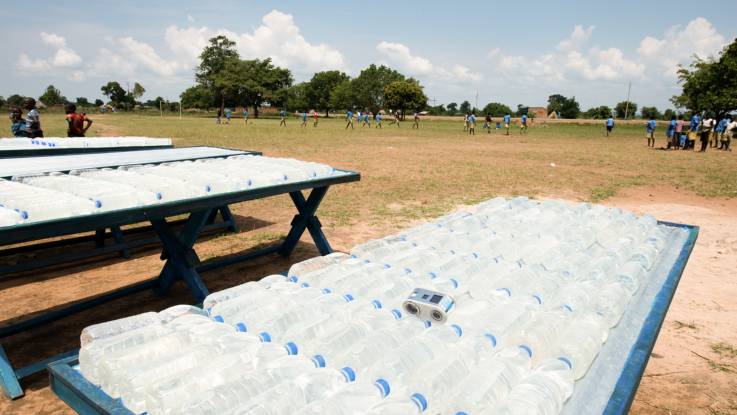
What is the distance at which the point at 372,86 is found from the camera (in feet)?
297

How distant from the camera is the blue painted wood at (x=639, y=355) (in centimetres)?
162

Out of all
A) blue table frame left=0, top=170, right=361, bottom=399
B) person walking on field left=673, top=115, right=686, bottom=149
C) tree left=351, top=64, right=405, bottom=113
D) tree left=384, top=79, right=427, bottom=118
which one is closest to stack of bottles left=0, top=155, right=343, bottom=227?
blue table frame left=0, top=170, right=361, bottom=399

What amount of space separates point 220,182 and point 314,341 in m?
2.26

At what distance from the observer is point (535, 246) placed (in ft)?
10.3

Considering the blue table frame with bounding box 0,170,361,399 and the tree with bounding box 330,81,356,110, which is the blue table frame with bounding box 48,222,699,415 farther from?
the tree with bounding box 330,81,356,110

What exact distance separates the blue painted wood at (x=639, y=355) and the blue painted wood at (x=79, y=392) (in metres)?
1.62

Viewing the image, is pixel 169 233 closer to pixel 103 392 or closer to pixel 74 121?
pixel 103 392

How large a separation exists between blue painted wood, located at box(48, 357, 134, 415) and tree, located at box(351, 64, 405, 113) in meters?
90.5

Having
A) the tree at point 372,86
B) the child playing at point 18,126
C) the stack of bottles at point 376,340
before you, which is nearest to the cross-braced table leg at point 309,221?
the stack of bottles at point 376,340

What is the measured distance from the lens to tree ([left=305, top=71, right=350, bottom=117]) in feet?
323

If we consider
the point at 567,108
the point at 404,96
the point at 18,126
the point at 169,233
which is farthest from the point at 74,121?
the point at 567,108

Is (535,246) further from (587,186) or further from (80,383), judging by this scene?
(587,186)

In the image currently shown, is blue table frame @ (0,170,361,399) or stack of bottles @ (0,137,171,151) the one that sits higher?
stack of bottles @ (0,137,171,151)

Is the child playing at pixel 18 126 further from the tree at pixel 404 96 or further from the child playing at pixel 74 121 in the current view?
the tree at pixel 404 96
